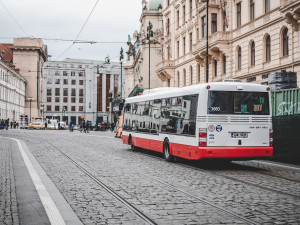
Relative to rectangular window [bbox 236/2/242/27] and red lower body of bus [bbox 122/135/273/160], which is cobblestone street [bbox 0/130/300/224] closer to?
red lower body of bus [bbox 122/135/273/160]

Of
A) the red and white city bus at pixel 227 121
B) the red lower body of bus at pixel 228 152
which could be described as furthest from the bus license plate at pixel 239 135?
the red lower body of bus at pixel 228 152

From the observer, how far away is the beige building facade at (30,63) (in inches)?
4112

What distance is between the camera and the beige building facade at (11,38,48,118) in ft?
343

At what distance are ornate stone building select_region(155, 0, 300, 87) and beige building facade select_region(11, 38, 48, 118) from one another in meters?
64.4

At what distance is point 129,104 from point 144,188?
41.7 ft

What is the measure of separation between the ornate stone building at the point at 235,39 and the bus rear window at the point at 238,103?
40.8 feet

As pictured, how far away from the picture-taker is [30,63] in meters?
106

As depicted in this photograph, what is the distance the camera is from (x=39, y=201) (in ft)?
25.2

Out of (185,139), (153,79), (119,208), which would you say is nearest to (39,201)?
(119,208)

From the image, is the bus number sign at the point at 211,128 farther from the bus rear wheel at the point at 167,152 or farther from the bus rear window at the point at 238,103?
the bus rear wheel at the point at 167,152

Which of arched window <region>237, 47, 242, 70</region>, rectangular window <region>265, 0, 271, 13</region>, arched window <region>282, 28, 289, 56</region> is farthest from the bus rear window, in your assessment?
arched window <region>237, 47, 242, 70</region>

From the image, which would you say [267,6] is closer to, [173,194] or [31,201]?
[173,194]

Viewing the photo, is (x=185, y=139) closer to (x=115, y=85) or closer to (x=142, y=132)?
(x=142, y=132)

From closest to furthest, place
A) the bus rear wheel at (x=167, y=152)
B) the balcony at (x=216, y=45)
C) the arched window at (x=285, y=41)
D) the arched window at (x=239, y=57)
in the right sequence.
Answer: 1. the bus rear wheel at (x=167, y=152)
2. the arched window at (x=285, y=41)
3. the arched window at (x=239, y=57)
4. the balcony at (x=216, y=45)
